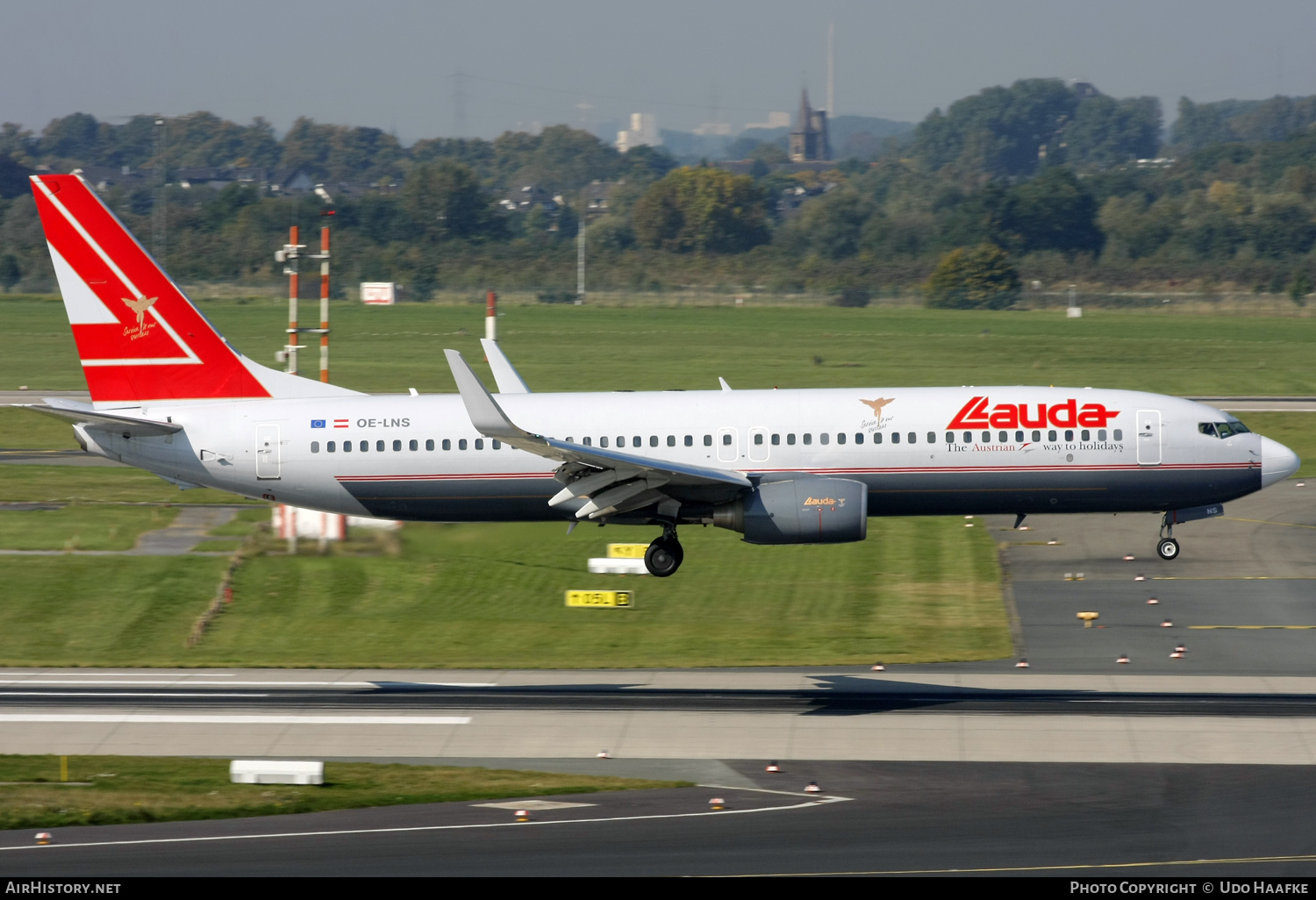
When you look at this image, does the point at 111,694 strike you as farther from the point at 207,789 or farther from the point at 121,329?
the point at 207,789

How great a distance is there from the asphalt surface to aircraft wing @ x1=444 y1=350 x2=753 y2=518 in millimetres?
9568

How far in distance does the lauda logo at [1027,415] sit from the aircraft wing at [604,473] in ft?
23.1

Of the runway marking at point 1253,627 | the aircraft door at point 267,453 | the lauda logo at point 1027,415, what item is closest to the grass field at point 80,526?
the aircraft door at point 267,453

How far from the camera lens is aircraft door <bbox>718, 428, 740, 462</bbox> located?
143ft

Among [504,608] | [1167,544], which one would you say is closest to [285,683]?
[504,608]

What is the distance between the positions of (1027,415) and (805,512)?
24.9ft

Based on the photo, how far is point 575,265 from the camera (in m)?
190

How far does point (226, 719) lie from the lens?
1663 inches

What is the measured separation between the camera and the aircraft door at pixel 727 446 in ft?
143

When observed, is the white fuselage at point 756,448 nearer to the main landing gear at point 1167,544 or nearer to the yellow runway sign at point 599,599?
the main landing gear at point 1167,544

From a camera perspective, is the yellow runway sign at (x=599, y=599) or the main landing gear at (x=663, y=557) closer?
the main landing gear at (x=663, y=557)

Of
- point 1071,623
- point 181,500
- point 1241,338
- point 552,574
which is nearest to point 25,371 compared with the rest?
point 181,500

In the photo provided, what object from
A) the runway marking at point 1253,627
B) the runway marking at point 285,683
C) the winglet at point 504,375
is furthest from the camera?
the runway marking at point 1253,627

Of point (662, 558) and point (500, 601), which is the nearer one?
point (662, 558)
